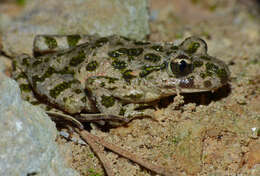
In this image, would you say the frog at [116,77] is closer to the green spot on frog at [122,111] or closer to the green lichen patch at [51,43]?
the green spot on frog at [122,111]

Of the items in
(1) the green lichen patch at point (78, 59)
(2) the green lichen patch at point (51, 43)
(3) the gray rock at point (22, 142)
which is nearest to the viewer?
(3) the gray rock at point (22, 142)

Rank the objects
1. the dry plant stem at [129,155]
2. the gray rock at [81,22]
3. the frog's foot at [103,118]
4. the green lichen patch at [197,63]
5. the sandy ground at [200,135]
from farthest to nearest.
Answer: the gray rock at [81,22] < the green lichen patch at [197,63] < the frog's foot at [103,118] < the sandy ground at [200,135] < the dry plant stem at [129,155]

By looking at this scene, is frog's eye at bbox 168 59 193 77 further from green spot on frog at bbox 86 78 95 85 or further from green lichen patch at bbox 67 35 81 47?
green lichen patch at bbox 67 35 81 47

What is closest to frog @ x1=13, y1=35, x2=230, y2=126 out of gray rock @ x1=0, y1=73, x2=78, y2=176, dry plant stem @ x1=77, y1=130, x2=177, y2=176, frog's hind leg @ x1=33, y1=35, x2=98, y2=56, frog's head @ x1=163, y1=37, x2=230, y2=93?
frog's head @ x1=163, y1=37, x2=230, y2=93

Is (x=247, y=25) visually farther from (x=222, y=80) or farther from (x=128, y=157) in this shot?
(x=128, y=157)

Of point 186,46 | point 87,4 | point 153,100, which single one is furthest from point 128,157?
point 87,4

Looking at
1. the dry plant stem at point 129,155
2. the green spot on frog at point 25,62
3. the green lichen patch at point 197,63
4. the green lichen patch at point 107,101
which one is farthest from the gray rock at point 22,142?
the green lichen patch at point 197,63

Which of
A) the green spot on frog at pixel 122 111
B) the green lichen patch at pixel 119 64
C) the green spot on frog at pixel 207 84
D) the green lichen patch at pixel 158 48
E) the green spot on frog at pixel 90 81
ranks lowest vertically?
the green spot on frog at pixel 122 111
